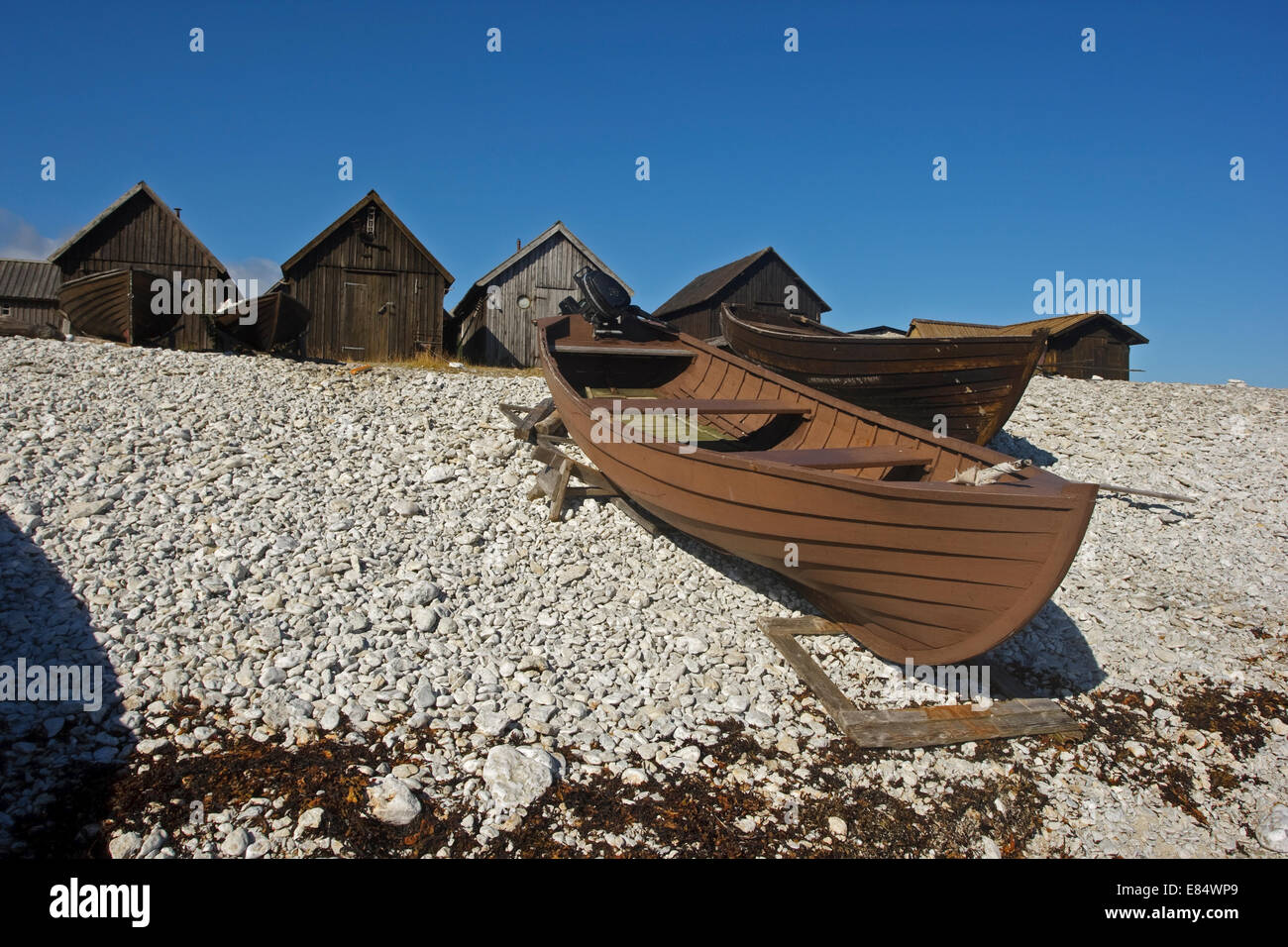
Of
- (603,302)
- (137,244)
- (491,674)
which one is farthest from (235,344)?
(491,674)

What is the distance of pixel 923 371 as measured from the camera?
8609 millimetres

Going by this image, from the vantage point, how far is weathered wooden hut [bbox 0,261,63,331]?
26500 mm

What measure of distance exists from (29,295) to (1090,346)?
40.1 m

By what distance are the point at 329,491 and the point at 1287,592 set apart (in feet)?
33.7

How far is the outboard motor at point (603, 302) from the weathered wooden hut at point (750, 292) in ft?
55.9

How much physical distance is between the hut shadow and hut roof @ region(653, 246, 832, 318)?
70.7 feet

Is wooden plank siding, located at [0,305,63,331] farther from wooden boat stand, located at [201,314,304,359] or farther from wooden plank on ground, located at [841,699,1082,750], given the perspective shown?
wooden plank on ground, located at [841,699,1082,750]

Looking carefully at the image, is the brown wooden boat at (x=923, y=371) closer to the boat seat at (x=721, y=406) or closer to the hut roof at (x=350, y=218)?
the boat seat at (x=721, y=406)

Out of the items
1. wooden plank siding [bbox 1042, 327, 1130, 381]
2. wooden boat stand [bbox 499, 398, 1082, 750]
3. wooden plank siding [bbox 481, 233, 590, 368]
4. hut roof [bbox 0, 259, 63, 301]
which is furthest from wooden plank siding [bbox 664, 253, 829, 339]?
hut roof [bbox 0, 259, 63, 301]
